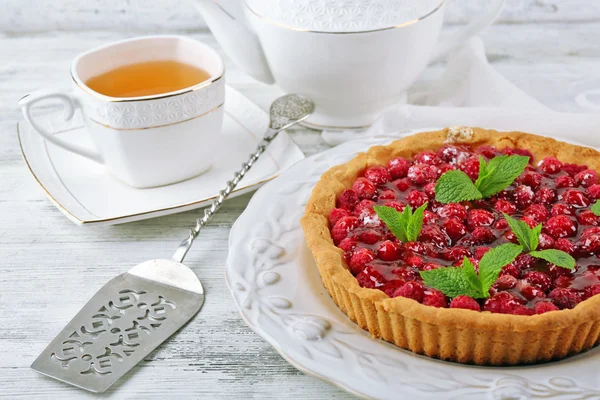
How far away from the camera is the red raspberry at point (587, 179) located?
5.86 ft

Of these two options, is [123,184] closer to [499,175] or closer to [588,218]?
[499,175]

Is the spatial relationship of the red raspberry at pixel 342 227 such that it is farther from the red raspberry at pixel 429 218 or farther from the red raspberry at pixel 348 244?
the red raspberry at pixel 429 218

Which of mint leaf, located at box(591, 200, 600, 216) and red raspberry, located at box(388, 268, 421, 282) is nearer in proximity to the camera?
red raspberry, located at box(388, 268, 421, 282)

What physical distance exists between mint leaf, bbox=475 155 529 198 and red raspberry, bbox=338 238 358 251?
14.4 inches

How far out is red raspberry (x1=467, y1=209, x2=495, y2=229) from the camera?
1642mm

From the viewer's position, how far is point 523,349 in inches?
53.0

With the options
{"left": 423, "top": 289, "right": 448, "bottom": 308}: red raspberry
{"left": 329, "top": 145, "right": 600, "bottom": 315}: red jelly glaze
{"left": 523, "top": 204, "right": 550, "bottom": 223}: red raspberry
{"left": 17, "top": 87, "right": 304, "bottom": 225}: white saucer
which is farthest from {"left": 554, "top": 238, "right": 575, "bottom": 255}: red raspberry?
{"left": 17, "top": 87, "right": 304, "bottom": 225}: white saucer

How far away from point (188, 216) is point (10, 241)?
1.55 ft

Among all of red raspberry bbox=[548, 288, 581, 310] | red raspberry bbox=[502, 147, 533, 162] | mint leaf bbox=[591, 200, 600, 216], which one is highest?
mint leaf bbox=[591, 200, 600, 216]

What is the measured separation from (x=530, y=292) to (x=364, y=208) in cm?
44

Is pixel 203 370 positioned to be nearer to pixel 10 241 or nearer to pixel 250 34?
pixel 10 241

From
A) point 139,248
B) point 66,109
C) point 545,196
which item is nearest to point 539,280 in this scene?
point 545,196

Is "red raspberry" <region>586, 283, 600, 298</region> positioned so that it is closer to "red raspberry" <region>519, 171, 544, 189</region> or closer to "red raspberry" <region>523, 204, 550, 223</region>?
"red raspberry" <region>523, 204, 550, 223</region>

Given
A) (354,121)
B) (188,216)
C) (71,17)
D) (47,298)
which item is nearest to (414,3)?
(354,121)
